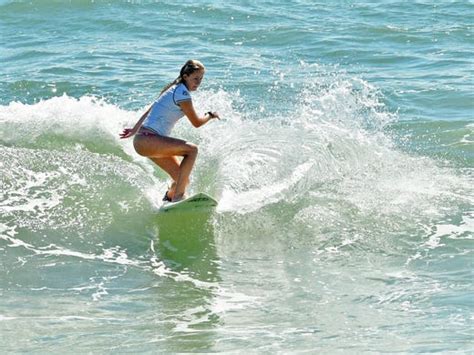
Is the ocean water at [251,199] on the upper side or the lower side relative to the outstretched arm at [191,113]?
lower

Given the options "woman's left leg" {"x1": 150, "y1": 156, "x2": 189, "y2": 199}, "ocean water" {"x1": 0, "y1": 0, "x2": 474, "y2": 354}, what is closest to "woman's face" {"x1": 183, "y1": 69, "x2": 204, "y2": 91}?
"woman's left leg" {"x1": 150, "y1": 156, "x2": 189, "y2": 199}

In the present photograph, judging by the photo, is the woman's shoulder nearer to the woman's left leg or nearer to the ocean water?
the woman's left leg

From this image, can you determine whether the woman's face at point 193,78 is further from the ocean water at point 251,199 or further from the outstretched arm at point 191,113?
the ocean water at point 251,199

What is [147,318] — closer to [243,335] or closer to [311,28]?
[243,335]

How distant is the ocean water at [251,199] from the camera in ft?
24.6

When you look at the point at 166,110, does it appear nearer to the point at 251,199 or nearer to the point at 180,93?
the point at 180,93

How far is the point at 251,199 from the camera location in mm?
10617

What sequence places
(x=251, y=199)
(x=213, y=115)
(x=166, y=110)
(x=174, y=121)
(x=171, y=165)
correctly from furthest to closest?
(x=251, y=199)
(x=171, y=165)
(x=174, y=121)
(x=166, y=110)
(x=213, y=115)

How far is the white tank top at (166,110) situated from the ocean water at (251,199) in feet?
3.43

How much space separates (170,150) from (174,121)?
0.97 feet

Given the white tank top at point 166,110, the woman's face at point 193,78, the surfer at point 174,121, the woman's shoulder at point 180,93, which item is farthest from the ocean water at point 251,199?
the woman's face at point 193,78

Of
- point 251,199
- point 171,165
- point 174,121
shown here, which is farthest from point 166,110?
point 251,199

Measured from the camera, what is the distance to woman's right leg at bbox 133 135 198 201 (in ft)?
31.8

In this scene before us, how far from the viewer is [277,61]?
17547 mm
